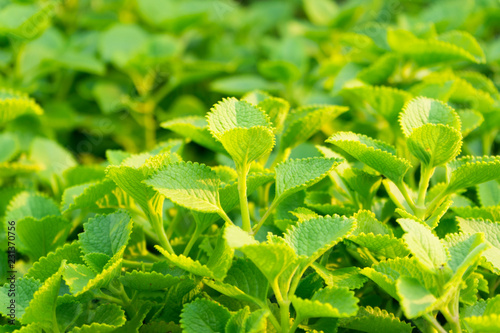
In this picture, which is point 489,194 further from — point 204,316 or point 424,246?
point 204,316

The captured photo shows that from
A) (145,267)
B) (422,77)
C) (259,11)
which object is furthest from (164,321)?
(259,11)

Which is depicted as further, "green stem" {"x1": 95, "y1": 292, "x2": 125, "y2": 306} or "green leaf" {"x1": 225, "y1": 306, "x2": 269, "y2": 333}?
"green stem" {"x1": 95, "y1": 292, "x2": 125, "y2": 306}

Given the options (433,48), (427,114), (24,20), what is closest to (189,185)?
(427,114)

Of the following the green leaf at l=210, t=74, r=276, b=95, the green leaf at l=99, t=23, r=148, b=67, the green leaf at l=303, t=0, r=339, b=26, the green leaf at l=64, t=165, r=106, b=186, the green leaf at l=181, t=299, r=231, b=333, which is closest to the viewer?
the green leaf at l=181, t=299, r=231, b=333

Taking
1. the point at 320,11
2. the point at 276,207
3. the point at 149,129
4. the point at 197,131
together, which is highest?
the point at 320,11

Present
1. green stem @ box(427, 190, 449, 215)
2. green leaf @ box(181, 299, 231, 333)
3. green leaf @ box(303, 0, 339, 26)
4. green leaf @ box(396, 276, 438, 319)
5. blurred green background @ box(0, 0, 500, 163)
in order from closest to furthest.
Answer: green leaf @ box(396, 276, 438, 319)
green leaf @ box(181, 299, 231, 333)
green stem @ box(427, 190, 449, 215)
blurred green background @ box(0, 0, 500, 163)
green leaf @ box(303, 0, 339, 26)

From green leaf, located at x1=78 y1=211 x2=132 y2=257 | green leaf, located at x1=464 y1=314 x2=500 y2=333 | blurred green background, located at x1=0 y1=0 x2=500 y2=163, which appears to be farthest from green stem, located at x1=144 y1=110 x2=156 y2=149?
green leaf, located at x1=464 y1=314 x2=500 y2=333

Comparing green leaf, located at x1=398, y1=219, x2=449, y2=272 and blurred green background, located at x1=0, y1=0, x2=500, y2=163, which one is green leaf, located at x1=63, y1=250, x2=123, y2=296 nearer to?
green leaf, located at x1=398, y1=219, x2=449, y2=272

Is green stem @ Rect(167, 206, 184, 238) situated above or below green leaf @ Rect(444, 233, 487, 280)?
below
